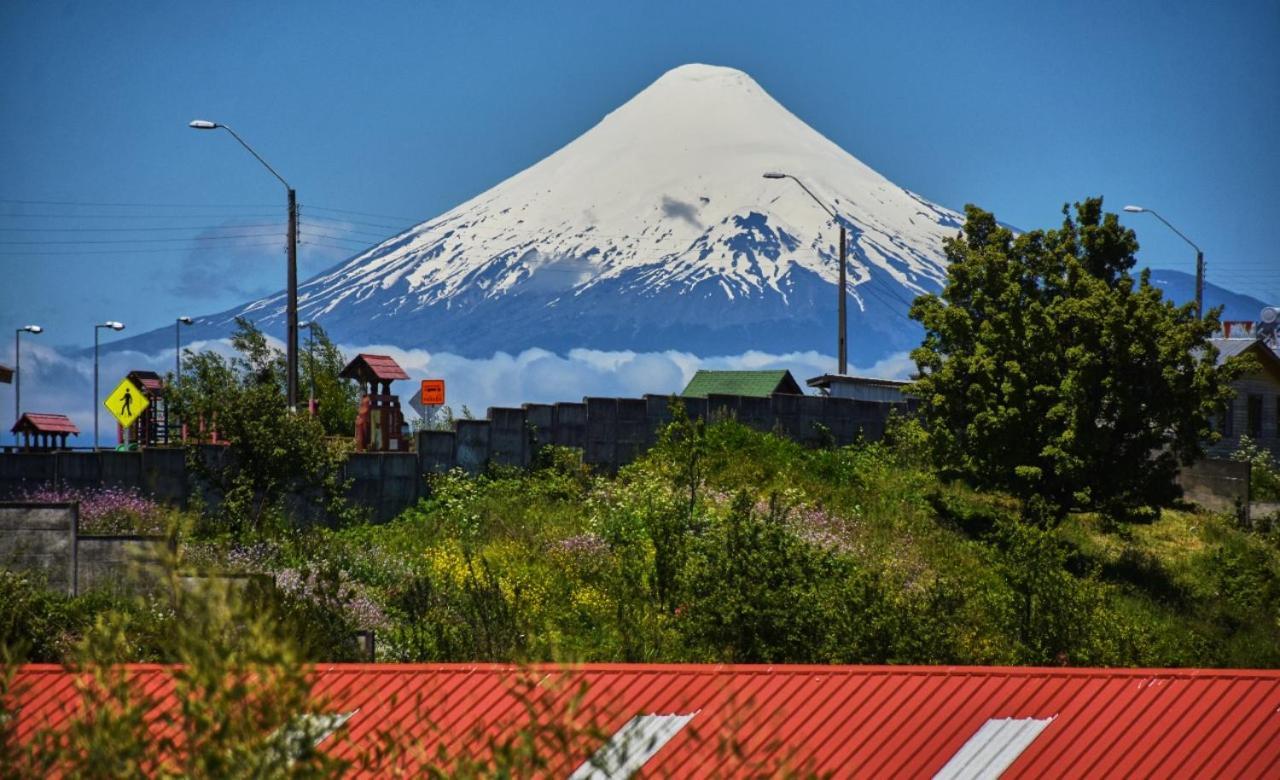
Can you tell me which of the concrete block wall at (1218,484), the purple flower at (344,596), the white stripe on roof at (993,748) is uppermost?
the concrete block wall at (1218,484)

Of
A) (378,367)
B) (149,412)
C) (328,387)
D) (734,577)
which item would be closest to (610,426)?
(378,367)

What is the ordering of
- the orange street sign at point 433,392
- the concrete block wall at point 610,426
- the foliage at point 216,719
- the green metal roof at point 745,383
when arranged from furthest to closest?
the orange street sign at point 433,392
the green metal roof at point 745,383
the concrete block wall at point 610,426
the foliage at point 216,719

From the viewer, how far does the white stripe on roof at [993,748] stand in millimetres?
17547

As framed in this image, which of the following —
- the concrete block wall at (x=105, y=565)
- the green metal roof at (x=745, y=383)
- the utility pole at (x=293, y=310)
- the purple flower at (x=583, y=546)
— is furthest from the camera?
the green metal roof at (x=745, y=383)

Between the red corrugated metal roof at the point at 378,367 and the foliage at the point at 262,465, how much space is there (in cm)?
886

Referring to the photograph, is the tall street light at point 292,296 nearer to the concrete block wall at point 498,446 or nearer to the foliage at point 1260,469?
the concrete block wall at point 498,446

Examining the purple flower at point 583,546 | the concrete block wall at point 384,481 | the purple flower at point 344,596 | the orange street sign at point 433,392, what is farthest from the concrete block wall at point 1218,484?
the orange street sign at point 433,392

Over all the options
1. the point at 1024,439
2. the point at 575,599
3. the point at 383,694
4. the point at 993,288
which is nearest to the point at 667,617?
the point at 575,599

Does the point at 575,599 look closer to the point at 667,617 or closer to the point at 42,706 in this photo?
the point at 667,617

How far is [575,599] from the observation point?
94.2 feet

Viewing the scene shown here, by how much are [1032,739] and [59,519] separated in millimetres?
17049

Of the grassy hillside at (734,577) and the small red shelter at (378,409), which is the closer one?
the grassy hillside at (734,577)

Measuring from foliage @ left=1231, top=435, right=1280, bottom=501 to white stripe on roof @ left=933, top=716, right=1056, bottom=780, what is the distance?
1188 inches

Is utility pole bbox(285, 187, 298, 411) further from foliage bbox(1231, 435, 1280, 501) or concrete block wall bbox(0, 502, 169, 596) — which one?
foliage bbox(1231, 435, 1280, 501)
